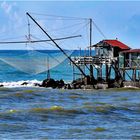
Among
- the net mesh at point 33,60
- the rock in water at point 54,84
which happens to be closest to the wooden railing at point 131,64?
the rock in water at point 54,84

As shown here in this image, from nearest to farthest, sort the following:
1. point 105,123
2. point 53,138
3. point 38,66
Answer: point 53,138 < point 105,123 < point 38,66

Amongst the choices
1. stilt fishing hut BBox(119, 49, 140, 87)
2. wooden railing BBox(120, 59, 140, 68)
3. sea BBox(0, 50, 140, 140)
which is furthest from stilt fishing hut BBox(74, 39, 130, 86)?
sea BBox(0, 50, 140, 140)

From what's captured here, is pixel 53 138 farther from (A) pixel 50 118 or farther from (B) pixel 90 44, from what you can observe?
(B) pixel 90 44

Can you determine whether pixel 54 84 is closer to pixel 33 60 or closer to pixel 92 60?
pixel 92 60

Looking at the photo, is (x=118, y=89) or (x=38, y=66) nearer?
(x=118, y=89)

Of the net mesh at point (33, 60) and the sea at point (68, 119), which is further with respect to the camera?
the net mesh at point (33, 60)

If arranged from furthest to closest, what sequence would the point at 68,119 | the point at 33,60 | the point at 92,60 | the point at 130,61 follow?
the point at 33,60, the point at 92,60, the point at 130,61, the point at 68,119

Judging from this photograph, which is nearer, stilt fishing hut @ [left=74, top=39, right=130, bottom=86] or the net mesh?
stilt fishing hut @ [left=74, top=39, right=130, bottom=86]

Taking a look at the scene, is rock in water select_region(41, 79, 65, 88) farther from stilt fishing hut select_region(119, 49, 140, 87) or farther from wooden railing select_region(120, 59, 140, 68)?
wooden railing select_region(120, 59, 140, 68)

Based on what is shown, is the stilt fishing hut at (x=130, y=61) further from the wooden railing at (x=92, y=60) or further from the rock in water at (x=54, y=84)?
the rock in water at (x=54, y=84)

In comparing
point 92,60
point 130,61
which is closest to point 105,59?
point 92,60

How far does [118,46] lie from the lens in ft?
229

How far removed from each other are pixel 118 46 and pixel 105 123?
118 ft

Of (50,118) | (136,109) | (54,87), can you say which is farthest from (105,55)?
(50,118)
